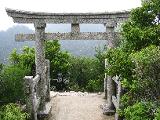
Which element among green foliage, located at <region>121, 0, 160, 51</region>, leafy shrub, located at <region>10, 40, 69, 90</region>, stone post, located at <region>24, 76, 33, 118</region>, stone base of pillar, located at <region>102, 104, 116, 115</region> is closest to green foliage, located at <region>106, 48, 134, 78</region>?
green foliage, located at <region>121, 0, 160, 51</region>

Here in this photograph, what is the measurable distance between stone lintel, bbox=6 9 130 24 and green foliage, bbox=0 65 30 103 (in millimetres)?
2338

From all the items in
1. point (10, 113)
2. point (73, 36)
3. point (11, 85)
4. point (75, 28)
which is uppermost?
point (75, 28)

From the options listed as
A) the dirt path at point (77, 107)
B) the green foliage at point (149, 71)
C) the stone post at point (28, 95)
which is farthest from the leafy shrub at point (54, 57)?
the green foliage at point (149, 71)

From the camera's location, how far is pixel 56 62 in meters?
20.2

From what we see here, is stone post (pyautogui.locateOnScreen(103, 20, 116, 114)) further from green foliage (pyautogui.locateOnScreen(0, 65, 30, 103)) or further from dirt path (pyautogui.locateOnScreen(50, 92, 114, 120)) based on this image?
green foliage (pyautogui.locateOnScreen(0, 65, 30, 103))

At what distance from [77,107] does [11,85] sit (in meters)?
4.45

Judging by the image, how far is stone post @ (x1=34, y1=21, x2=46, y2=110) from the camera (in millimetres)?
13469

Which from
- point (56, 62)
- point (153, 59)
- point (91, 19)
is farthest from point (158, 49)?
point (56, 62)

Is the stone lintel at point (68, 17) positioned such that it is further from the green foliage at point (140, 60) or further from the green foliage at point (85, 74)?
the green foliage at point (85, 74)

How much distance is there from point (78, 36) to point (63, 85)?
27.4ft

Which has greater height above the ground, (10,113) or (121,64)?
(121,64)

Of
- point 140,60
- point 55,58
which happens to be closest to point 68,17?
point 140,60

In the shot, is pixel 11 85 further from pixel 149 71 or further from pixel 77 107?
pixel 149 71

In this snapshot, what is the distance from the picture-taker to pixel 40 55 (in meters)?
13.8
